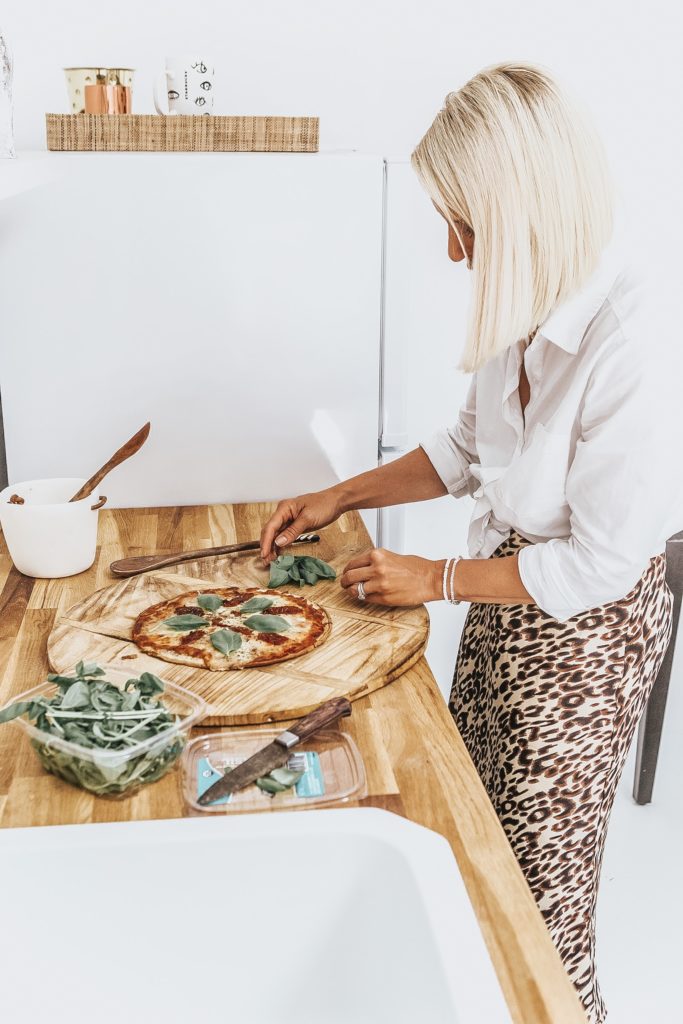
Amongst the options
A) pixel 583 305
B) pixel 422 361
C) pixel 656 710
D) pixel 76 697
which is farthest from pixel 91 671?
pixel 656 710

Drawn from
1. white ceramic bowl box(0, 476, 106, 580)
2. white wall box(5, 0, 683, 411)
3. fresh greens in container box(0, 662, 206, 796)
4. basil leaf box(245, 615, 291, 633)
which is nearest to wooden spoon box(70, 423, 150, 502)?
white ceramic bowl box(0, 476, 106, 580)

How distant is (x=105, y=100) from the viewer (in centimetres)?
165

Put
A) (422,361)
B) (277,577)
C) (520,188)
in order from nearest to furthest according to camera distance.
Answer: (520,188)
(277,577)
(422,361)

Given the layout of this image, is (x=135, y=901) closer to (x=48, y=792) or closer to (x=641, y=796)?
(x=48, y=792)

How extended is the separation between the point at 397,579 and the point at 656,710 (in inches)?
55.4

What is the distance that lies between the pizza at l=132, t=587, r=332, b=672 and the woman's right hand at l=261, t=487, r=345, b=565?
0.16m

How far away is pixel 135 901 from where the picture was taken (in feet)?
2.77

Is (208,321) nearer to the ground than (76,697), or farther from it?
farther from it

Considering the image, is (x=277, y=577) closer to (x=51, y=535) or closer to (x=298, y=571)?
(x=298, y=571)

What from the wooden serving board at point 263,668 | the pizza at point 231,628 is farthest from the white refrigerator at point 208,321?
the pizza at point 231,628

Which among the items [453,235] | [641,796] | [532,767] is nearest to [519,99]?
[453,235]

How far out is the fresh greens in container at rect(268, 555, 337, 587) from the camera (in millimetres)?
1367

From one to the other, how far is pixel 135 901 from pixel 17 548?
70 cm

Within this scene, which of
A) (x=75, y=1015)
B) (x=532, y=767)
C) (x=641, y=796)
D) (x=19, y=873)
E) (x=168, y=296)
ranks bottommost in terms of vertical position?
(x=641, y=796)
